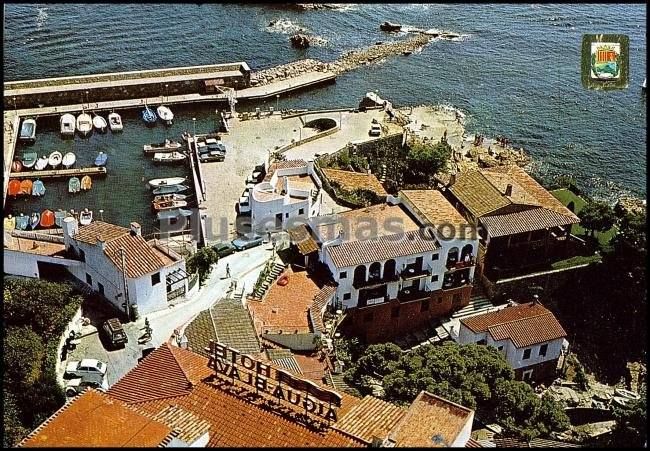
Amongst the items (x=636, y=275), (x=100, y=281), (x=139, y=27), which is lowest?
(x=636, y=275)

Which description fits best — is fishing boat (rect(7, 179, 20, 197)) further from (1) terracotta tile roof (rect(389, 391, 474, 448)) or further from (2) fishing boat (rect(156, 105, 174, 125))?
(1) terracotta tile roof (rect(389, 391, 474, 448))

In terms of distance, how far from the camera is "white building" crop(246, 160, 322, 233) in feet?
202

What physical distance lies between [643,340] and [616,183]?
79.0ft

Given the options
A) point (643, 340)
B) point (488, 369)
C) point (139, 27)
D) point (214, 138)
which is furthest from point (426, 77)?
point (488, 369)

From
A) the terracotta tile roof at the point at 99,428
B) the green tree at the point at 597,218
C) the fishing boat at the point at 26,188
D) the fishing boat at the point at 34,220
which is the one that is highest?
the terracotta tile roof at the point at 99,428

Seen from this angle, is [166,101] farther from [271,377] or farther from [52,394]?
[271,377]

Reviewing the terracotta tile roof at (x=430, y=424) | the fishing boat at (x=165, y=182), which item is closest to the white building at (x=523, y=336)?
the terracotta tile roof at (x=430, y=424)

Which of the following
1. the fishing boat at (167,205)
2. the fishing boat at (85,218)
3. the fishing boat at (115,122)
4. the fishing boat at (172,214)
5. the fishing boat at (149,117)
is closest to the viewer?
the fishing boat at (85,218)

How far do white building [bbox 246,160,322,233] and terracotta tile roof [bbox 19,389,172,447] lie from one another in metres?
31.5

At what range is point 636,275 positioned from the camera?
6075 cm

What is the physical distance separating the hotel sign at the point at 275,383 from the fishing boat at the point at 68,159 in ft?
150

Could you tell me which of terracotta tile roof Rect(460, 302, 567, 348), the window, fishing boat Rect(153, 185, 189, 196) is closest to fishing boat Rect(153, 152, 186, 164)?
fishing boat Rect(153, 185, 189, 196)

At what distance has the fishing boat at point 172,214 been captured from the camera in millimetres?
68000

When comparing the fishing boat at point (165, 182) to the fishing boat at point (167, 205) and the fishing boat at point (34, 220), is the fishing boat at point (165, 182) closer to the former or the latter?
the fishing boat at point (167, 205)
